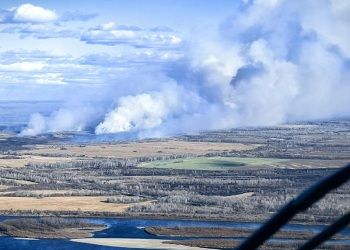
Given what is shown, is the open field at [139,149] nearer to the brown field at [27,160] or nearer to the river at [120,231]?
the brown field at [27,160]

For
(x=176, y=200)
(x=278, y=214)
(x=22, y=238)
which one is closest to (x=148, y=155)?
(x=176, y=200)

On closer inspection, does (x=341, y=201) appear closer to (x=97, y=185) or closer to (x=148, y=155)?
(x=97, y=185)

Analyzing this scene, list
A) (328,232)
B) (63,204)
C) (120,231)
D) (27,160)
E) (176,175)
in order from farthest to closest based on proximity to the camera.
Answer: (27,160) < (176,175) < (63,204) < (120,231) < (328,232)

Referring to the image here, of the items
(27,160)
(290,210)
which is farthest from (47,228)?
(290,210)

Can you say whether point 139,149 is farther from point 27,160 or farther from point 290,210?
point 290,210

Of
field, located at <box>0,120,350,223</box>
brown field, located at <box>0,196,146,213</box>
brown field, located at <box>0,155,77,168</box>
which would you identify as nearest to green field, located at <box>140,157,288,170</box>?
field, located at <box>0,120,350,223</box>

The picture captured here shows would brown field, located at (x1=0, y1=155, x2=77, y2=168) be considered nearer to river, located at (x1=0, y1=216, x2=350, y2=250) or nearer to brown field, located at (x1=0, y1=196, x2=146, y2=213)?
brown field, located at (x1=0, y1=196, x2=146, y2=213)

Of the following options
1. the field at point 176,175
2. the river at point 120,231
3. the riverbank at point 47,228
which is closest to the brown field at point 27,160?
the field at point 176,175
